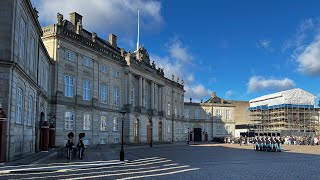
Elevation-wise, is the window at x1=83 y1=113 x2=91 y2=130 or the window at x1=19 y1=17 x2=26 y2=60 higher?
the window at x1=19 y1=17 x2=26 y2=60

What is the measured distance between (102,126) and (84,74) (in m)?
7.60

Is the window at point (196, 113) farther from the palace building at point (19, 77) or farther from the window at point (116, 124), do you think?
the palace building at point (19, 77)

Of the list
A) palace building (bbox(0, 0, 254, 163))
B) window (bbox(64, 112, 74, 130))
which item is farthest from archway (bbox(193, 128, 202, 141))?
window (bbox(64, 112, 74, 130))

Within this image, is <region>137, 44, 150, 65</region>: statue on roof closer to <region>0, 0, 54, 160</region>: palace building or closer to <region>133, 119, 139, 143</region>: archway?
<region>133, 119, 139, 143</region>: archway

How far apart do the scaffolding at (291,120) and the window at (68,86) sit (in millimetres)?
48602

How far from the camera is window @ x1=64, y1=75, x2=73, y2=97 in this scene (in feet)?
132

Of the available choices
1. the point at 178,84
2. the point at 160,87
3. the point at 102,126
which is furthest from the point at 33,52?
the point at 178,84

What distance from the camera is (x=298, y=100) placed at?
80375 mm

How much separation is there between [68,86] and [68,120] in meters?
3.91

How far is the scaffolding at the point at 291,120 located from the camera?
74.6 m

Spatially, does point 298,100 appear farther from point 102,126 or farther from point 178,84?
point 102,126

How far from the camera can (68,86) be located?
40812 millimetres

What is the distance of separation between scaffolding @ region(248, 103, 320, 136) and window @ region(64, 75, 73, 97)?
48602mm

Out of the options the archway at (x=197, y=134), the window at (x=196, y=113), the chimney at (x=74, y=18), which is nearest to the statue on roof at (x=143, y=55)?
the chimney at (x=74, y=18)
